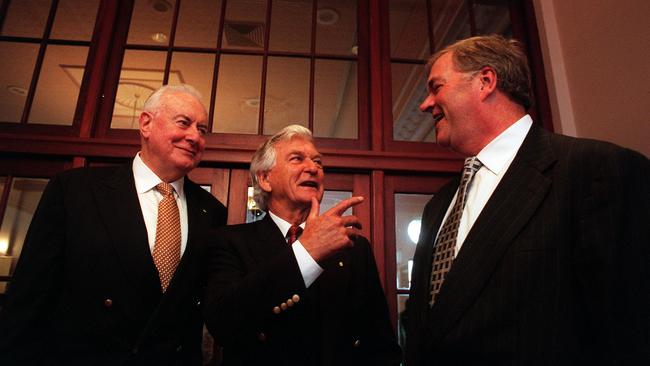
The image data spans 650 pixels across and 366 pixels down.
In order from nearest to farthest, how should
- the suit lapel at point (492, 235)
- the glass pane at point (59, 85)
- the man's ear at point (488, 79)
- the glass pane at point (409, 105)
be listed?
the suit lapel at point (492, 235), the man's ear at point (488, 79), the glass pane at point (59, 85), the glass pane at point (409, 105)

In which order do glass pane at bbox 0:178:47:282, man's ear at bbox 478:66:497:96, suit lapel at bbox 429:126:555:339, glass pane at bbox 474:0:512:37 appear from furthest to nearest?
glass pane at bbox 474:0:512:37 → glass pane at bbox 0:178:47:282 → man's ear at bbox 478:66:497:96 → suit lapel at bbox 429:126:555:339

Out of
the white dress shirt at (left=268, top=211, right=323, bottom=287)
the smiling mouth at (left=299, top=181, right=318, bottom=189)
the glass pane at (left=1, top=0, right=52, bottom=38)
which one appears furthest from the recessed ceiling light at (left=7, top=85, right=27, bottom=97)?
the white dress shirt at (left=268, top=211, right=323, bottom=287)

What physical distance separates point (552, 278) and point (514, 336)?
0.48 ft

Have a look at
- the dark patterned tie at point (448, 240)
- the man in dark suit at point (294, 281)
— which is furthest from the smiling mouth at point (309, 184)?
the dark patterned tie at point (448, 240)

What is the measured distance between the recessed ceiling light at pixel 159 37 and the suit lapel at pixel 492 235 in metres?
2.04

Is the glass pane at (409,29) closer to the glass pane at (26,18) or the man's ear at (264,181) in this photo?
Result: the man's ear at (264,181)

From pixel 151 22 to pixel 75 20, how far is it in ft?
1.36

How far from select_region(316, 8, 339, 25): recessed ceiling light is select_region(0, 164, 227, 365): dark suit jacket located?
153 cm

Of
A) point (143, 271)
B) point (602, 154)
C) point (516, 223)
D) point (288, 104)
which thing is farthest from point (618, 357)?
point (288, 104)

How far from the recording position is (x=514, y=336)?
0.87 m

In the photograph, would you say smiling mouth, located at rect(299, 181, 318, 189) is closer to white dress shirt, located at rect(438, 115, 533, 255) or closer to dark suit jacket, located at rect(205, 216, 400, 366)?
dark suit jacket, located at rect(205, 216, 400, 366)

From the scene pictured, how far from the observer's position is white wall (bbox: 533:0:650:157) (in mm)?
1755

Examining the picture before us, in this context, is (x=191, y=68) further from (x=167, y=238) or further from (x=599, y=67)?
(x=599, y=67)

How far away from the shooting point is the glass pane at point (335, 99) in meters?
2.24
